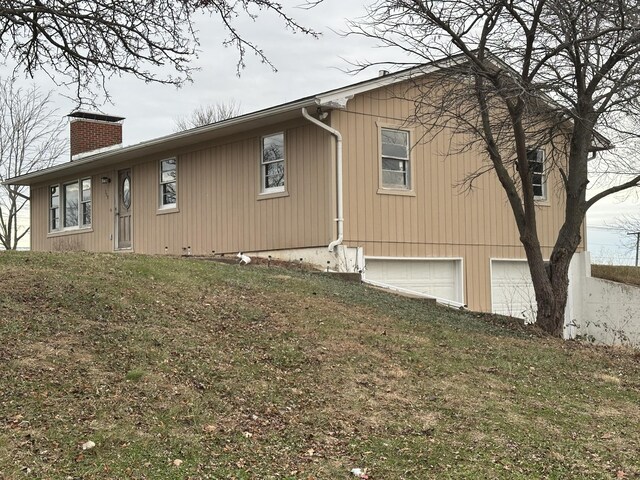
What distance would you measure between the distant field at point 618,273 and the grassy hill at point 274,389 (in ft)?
30.2

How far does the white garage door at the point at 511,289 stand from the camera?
1681 centimetres

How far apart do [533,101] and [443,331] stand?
393 centimetres

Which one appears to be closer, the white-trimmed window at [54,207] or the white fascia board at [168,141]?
the white fascia board at [168,141]

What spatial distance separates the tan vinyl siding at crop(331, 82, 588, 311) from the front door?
24.9 ft

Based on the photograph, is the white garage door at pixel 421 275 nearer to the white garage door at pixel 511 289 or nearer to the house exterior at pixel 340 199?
the house exterior at pixel 340 199

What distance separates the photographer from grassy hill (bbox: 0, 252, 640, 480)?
4.88 m

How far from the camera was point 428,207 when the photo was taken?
1527 centimetres

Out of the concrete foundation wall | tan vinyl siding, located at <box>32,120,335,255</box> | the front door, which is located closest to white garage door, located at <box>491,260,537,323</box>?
the concrete foundation wall

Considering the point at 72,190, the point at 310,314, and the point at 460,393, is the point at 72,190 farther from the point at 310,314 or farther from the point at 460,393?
→ the point at 460,393

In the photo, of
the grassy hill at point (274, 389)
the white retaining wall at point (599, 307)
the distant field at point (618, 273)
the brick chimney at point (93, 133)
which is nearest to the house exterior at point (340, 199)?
the white retaining wall at point (599, 307)

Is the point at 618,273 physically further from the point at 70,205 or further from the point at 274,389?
the point at 70,205

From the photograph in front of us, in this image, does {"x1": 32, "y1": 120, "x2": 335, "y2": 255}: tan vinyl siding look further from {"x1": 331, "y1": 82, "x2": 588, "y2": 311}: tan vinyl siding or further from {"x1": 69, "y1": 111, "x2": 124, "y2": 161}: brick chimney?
{"x1": 69, "y1": 111, "x2": 124, "y2": 161}: brick chimney

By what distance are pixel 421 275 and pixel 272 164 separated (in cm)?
387

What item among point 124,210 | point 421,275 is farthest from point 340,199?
point 124,210
